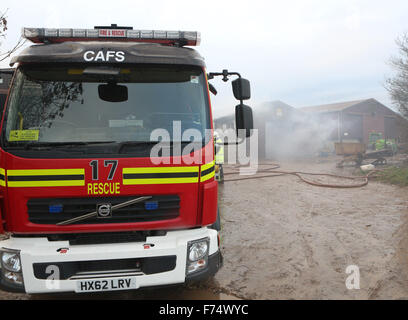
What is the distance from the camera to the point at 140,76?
295 centimetres

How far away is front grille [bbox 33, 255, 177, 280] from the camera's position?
2498 millimetres

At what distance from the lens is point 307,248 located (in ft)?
15.2

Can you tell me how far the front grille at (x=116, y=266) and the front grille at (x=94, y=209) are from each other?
0.34 m

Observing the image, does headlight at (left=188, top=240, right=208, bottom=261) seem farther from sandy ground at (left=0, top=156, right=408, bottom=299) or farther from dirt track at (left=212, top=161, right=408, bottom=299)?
dirt track at (left=212, top=161, right=408, bottom=299)

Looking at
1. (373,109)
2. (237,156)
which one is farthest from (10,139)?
(373,109)

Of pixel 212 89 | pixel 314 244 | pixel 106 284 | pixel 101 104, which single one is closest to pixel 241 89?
pixel 212 89

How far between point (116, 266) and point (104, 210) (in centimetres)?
48

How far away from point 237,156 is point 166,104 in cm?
1779

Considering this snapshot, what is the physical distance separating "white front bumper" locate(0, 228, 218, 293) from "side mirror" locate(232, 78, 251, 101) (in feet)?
5.38


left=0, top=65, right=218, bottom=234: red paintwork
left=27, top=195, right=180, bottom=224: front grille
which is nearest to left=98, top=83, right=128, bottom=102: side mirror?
left=0, top=65, right=218, bottom=234: red paintwork

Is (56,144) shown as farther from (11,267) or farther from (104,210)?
(11,267)

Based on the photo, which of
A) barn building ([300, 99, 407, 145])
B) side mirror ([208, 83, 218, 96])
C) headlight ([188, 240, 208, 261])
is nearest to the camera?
headlight ([188, 240, 208, 261])

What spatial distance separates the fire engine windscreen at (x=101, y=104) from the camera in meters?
2.76
